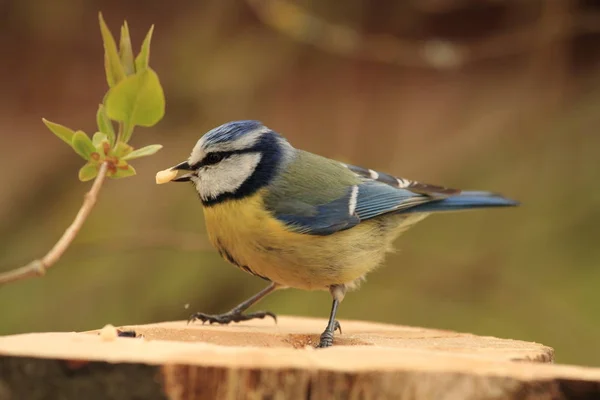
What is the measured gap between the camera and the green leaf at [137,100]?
1330 mm

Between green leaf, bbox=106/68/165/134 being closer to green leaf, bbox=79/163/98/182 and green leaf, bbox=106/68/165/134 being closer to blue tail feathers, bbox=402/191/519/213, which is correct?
green leaf, bbox=79/163/98/182

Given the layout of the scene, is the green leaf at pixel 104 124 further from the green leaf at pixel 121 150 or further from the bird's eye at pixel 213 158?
the bird's eye at pixel 213 158

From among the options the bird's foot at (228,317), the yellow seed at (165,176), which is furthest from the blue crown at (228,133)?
the bird's foot at (228,317)

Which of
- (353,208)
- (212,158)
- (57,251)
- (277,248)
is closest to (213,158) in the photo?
(212,158)

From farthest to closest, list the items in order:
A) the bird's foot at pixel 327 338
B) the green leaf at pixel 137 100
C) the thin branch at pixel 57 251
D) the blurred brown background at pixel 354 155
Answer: the blurred brown background at pixel 354 155 < the bird's foot at pixel 327 338 < the green leaf at pixel 137 100 < the thin branch at pixel 57 251

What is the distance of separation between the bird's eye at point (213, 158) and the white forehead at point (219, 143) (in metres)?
0.01

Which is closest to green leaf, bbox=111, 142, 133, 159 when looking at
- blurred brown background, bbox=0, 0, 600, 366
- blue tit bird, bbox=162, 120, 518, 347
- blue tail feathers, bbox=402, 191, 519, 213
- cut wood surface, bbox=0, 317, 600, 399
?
cut wood surface, bbox=0, 317, 600, 399

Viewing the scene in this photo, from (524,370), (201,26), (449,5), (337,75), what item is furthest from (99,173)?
(337,75)

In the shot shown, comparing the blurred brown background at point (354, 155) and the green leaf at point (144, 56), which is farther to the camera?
the blurred brown background at point (354, 155)

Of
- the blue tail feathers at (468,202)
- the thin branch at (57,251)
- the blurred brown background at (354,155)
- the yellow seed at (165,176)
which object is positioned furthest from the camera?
the blurred brown background at (354,155)

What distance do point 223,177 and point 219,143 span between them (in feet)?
0.27

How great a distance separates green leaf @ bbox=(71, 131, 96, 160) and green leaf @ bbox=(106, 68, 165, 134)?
53 mm

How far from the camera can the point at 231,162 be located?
195 centimetres

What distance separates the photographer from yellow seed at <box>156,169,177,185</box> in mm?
1814
